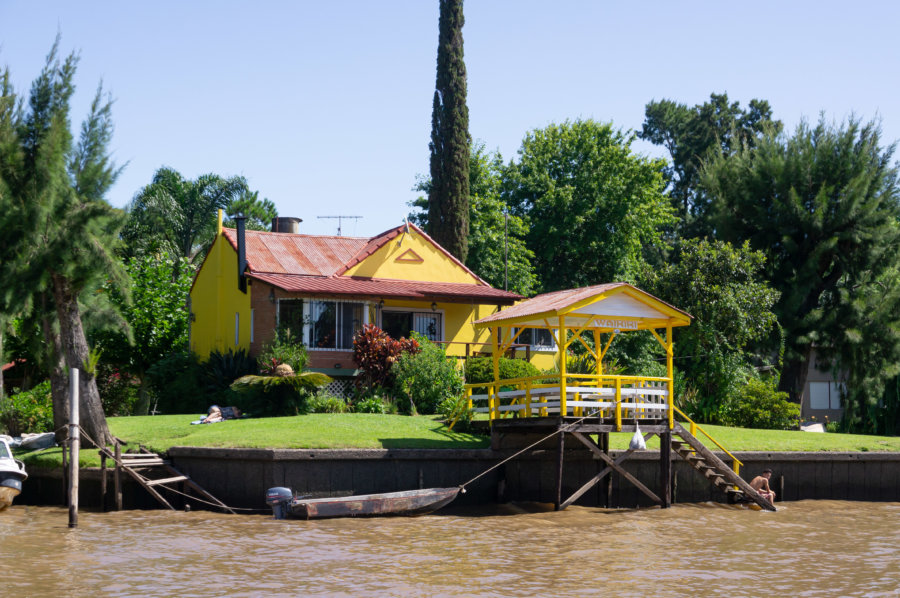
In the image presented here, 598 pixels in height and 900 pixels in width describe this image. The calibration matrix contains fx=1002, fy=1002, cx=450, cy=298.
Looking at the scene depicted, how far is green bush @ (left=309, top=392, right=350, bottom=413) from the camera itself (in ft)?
90.5

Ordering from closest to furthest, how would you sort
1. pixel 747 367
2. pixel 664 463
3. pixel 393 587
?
pixel 393 587
pixel 664 463
pixel 747 367

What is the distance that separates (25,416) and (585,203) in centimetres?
3205

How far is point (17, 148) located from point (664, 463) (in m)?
16.3

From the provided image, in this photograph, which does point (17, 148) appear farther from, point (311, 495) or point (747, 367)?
point (747, 367)

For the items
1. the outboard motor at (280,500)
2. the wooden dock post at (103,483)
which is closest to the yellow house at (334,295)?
the wooden dock post at (103,483)

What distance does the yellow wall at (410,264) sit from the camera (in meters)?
35.4

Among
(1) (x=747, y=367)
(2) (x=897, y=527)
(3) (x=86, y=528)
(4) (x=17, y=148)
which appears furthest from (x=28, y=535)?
(1) (x=747, y=367)

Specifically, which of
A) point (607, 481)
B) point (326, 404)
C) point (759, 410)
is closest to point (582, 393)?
point (607, 481)

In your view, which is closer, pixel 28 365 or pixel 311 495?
pixel 311 495

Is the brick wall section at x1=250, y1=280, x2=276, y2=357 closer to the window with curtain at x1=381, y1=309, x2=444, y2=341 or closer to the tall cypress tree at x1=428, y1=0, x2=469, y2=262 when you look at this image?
the window with curtain at x1=381, y1=309, x2=444, y2=341

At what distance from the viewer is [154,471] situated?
70.6 feet

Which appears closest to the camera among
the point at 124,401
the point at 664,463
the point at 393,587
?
the point at 393,587

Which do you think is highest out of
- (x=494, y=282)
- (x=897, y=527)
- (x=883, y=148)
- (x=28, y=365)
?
(x=883, y=148)

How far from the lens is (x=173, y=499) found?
21.3 metres
